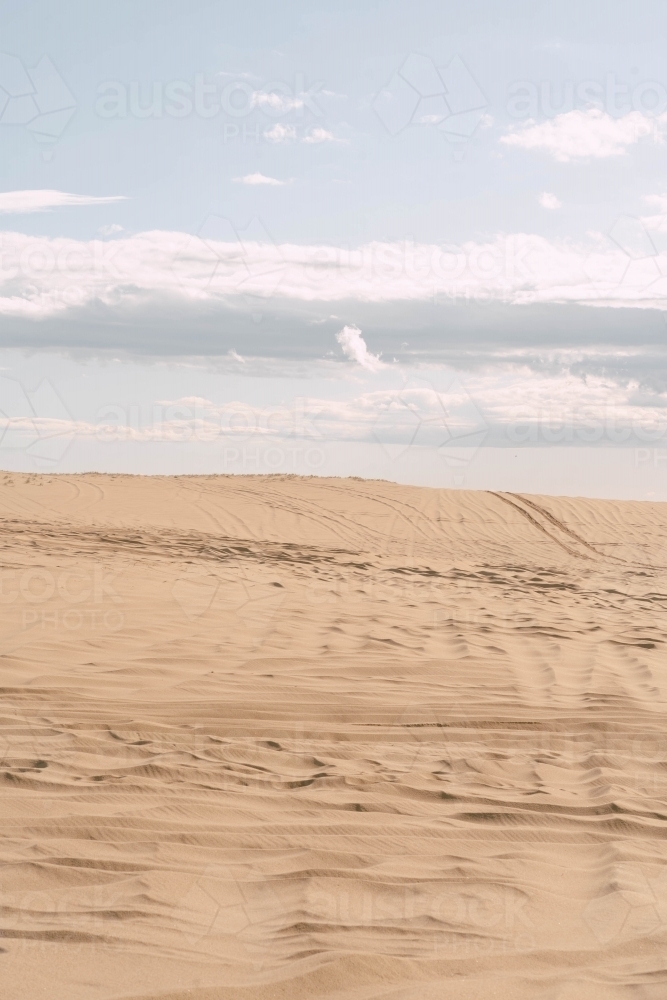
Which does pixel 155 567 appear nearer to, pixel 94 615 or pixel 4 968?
pixel 94 615

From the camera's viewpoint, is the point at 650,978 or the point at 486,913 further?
the point at 486,913

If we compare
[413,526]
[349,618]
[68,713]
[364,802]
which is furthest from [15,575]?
[413,526]

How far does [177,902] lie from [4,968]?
1.78ft

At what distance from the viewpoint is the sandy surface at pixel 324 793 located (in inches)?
86.4

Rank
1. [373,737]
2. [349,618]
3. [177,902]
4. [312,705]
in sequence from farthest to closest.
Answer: [349,618] < [312,705] < [373,737] < [177,902]

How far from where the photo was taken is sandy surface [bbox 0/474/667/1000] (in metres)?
2.20

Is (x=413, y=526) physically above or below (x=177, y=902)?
below

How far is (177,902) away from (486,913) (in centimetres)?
91

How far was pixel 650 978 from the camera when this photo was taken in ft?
6.96

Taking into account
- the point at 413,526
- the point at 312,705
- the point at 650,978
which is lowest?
the point at 413,526

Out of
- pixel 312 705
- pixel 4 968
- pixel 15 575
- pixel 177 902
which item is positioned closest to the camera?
pixel 4 968

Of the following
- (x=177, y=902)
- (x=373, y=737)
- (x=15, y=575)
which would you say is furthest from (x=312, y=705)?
(x=15, y=575)

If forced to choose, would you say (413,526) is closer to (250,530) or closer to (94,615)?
(250,530)

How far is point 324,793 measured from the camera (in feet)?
11.3
